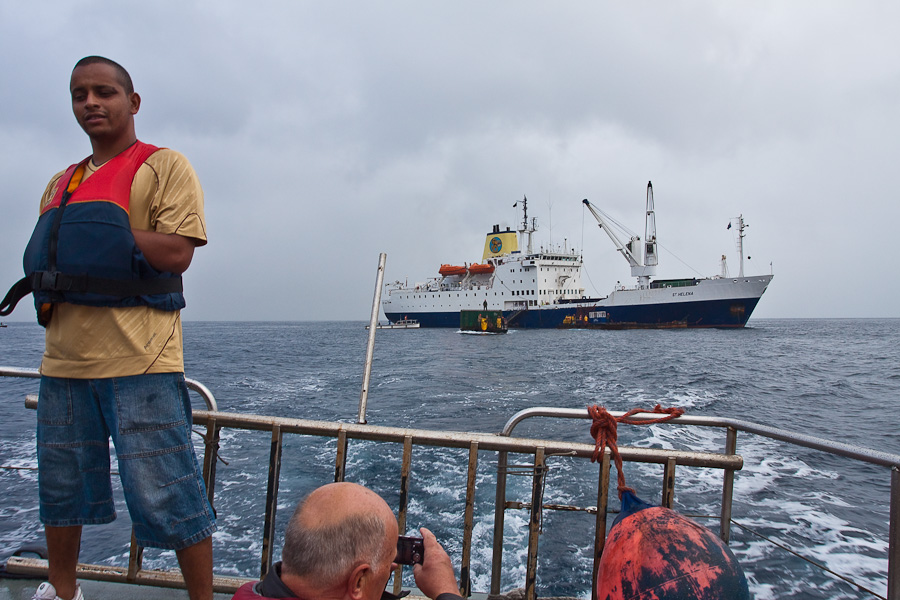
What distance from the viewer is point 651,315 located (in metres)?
39.5

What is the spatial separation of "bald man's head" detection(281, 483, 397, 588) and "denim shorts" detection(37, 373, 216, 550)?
694 millimetres

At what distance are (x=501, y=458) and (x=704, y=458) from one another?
2.42 ft

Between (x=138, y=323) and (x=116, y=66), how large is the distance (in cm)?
77

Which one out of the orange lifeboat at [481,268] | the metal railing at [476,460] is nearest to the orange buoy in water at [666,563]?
the metal railing at [476,460]

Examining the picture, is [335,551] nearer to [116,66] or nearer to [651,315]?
[116,66]

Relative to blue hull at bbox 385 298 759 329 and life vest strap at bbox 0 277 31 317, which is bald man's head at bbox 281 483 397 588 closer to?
life vest strap at bbox 0 277 31 317

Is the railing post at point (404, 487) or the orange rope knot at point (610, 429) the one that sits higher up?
the orange rope knot at point (610, 429)

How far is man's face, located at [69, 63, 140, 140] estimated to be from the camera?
1.40m

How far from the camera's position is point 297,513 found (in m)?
0.94

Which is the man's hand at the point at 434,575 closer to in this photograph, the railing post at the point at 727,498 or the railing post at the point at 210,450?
the railing post at the point at 210,450

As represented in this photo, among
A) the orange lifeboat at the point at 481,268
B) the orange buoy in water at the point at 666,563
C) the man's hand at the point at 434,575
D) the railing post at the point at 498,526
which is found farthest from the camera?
the orange lifeboat at the point at 481,268

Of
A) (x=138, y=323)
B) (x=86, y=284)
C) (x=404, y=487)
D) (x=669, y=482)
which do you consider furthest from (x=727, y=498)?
(x=86, y=284)

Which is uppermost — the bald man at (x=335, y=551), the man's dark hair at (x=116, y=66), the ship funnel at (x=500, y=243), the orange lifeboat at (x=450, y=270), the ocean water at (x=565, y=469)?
the ship funnel at (x=500, y=243)

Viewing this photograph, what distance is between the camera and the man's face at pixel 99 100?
55.3 inches
